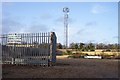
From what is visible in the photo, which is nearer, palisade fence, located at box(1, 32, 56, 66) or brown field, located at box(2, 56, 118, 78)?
brown field, located at box(2, 56, 118, 78)

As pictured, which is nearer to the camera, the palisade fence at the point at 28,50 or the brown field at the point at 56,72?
the brown field at the point at 56,72

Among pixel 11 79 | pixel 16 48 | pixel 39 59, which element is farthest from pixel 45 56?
pixel 11 79


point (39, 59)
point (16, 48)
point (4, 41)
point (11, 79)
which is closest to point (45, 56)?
point (39, 59)

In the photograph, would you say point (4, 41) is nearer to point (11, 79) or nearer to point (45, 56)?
point (45, 56)

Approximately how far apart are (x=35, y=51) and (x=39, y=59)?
0.65 meters

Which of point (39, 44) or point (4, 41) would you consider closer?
point (39, 44)

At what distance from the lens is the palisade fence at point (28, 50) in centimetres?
2150

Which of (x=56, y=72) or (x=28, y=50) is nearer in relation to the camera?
(x=56, y=72)

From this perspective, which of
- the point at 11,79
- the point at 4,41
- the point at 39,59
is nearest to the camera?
the point at 11,79

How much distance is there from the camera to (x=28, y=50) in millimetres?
21984

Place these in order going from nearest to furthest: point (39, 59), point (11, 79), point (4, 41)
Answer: point (11, 79)
point (39, 59)
point (4, 41)

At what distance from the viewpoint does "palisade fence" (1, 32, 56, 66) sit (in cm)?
2150

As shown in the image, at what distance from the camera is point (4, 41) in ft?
75.8

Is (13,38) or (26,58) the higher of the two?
(13,38)
